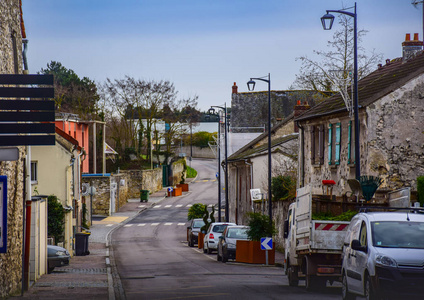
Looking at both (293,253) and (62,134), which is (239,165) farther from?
(293,253)

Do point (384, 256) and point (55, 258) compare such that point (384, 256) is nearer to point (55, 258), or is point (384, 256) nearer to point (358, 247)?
point (358, 247)

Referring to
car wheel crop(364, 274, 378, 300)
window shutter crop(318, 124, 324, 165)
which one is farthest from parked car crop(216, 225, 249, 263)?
car wheel crop(364, 274, 378, 300)

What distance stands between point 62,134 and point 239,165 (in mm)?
16513

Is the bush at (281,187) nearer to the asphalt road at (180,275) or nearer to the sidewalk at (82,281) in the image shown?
the asphalt road at (180,275)

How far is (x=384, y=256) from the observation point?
12.2 meters

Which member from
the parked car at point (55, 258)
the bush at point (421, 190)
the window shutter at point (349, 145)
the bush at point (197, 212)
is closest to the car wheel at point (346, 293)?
the bush at point (421, 190)

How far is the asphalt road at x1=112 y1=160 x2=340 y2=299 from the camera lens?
17.2 metres

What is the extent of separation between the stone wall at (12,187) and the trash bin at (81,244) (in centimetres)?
1911

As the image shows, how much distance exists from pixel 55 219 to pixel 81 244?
2.00m

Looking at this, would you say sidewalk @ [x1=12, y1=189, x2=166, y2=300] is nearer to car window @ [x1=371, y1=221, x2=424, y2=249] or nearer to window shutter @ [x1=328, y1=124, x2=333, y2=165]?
car window @ [x1=371, y1=221, x2=424, y2=249]

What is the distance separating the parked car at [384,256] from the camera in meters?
11.9

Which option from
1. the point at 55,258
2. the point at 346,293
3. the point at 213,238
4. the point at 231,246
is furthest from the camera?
the point at 213,238

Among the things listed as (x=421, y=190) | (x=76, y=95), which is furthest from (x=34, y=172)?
(x=76, y=95)

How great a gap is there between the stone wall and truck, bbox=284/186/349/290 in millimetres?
7000
